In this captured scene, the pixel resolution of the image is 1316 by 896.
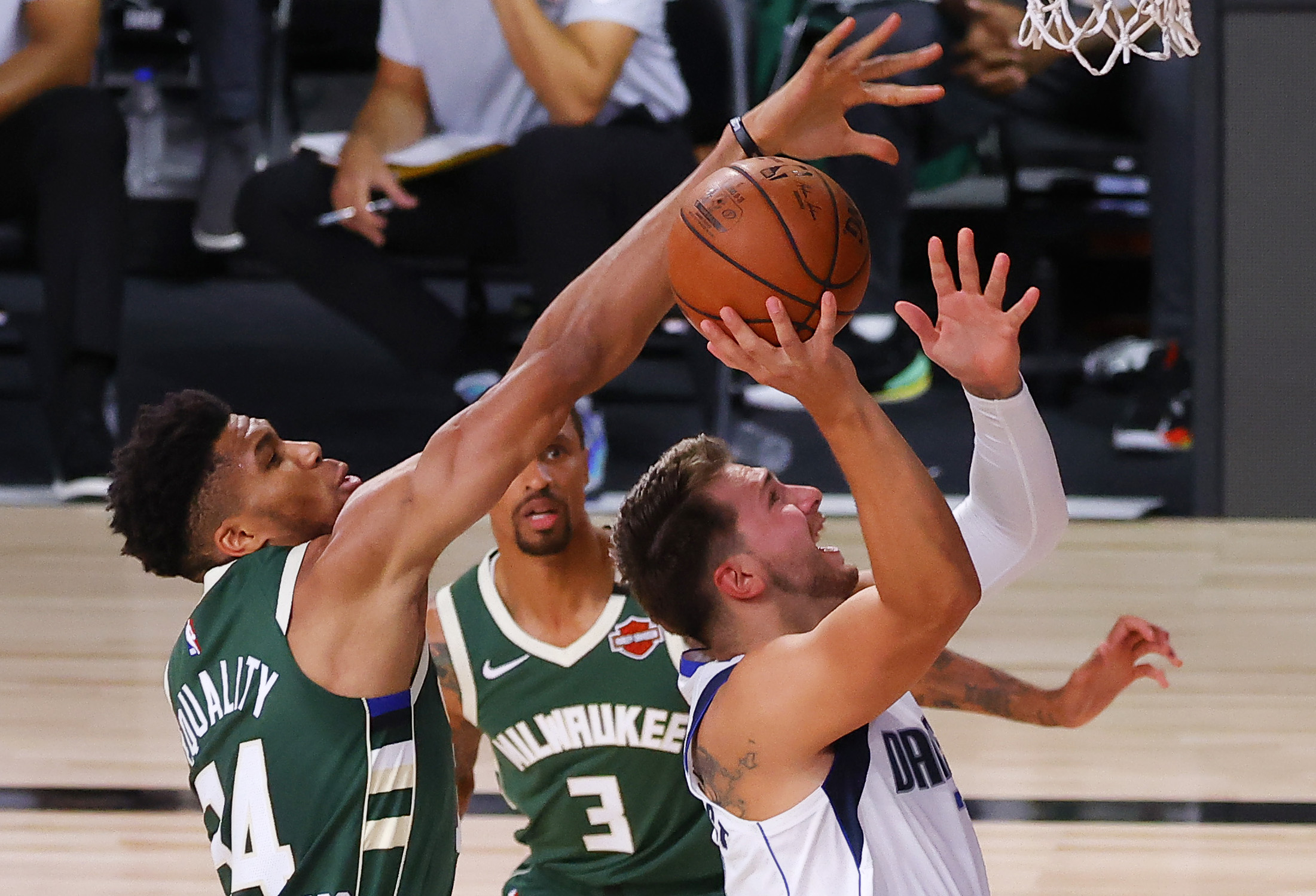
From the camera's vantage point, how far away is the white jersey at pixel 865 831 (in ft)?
7.27

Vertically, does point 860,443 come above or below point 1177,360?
above

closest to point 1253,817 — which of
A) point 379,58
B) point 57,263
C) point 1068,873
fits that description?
point 1068,873

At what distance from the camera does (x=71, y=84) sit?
855 centimetres

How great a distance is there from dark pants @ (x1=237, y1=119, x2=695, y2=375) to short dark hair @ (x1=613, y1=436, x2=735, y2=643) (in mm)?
5620

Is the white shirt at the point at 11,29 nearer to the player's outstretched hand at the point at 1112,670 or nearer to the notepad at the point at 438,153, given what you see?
the notepad at the point at 438,153

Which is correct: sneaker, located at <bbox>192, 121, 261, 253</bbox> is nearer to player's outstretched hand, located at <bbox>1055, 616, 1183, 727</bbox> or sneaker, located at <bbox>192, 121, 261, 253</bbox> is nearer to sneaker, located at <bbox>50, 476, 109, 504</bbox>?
sneaker, located at <bbox>50, 476, 109, 504</bbox>

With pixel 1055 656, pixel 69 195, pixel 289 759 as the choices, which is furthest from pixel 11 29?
pixel 289 759

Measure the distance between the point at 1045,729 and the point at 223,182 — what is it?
5.46m

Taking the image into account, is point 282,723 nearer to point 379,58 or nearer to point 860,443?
→ point 860,443

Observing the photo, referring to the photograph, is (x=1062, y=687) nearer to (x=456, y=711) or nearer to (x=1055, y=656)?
(x=456, y=711)

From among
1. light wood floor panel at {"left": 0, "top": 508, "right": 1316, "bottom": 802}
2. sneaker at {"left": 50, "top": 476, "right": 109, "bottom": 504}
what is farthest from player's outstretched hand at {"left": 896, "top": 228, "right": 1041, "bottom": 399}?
sneaker at {"left": 50, "top": 476, "right": 109, "bottom": 504}

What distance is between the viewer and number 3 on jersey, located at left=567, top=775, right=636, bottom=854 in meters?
3.17

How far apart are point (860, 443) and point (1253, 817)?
9.90 ft

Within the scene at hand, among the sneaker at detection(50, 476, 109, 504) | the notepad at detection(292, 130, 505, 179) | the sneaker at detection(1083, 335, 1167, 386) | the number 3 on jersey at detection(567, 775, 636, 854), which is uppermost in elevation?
the notepad at detection(292, 130, 505, 179)
